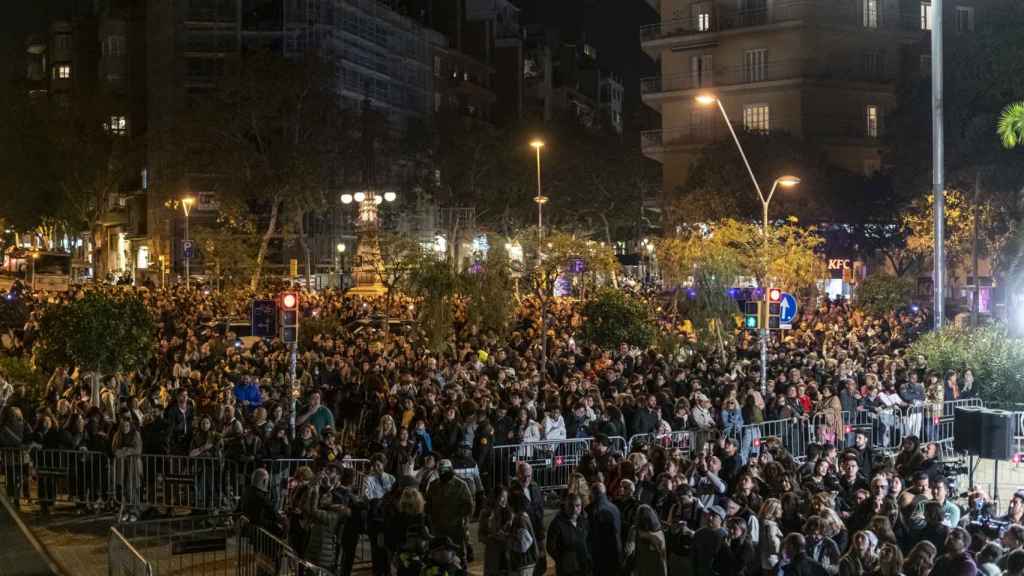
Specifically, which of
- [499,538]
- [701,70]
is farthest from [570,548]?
[701,70]

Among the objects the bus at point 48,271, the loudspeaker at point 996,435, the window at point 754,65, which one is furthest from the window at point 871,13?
the loudspeaker at point 996,435

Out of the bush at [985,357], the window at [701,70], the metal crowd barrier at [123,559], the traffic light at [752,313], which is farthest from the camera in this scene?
the window at [701,70]

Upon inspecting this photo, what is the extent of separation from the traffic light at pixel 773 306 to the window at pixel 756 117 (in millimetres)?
38922

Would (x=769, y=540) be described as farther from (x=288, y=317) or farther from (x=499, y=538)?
(x=288, y=317)

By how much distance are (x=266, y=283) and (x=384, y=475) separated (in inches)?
1562

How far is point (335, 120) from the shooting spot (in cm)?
5766

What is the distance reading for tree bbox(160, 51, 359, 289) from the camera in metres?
55.7

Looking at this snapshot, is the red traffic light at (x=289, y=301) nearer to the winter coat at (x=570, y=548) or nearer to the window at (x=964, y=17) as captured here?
the winter coat at (x=570, y=548)

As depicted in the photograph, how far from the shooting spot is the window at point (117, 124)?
7788cm

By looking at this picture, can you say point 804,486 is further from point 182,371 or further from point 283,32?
point 283,32

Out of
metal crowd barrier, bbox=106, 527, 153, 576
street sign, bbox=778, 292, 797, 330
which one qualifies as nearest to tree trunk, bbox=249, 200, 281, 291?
street sign, bbox=778, 292, 797, 330

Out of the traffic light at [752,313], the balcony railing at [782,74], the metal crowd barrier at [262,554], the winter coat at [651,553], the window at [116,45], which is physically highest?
the window at [116,45]

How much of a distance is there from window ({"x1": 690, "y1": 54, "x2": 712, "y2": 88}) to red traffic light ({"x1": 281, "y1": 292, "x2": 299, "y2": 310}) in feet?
153

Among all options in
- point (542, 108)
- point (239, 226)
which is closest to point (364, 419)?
point (239, 226)
